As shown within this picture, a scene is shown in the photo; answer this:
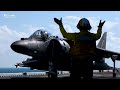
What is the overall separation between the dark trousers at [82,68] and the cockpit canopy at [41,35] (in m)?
10.5

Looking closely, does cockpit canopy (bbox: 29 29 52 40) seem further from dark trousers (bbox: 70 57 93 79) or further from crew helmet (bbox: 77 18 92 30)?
dark trousers (bbox: 70 57 93 79)

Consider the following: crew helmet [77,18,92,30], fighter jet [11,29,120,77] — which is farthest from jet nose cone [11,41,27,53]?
crew helmet [77,18,92,30]

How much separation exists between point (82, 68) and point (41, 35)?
35.6ft

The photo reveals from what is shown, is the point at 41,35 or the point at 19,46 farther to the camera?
the point at 41,35

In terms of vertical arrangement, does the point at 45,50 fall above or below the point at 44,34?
below

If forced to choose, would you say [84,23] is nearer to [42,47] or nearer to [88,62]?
[88,62]

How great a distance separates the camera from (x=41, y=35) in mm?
17938

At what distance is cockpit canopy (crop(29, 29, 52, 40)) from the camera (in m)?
17.8

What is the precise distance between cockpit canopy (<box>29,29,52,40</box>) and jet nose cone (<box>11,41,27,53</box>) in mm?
2070

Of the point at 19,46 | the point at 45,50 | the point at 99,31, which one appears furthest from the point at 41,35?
the point at 99,31

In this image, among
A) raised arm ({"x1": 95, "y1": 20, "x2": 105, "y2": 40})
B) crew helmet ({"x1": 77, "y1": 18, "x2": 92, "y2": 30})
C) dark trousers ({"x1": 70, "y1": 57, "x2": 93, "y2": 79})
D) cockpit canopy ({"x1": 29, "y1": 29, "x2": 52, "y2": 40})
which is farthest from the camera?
cockpit canopy ({"x1": 29, "y1": 29, "x2": 52, "y2": 40})

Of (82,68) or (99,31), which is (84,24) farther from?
(82,68)
